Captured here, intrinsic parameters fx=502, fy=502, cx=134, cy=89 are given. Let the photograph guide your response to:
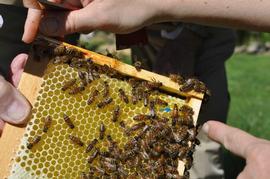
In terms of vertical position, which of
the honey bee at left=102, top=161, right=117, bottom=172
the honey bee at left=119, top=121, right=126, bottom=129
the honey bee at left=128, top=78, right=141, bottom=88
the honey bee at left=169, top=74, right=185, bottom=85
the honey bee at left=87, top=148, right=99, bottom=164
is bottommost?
the honey bee at left=102, top=161, right=117, bottom=172

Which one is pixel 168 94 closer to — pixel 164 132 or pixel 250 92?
pixel 164 132

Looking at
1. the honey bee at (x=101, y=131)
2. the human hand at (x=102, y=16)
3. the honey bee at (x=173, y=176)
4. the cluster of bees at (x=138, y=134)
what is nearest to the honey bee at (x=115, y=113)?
the cluster of bees at (x=138, y=134)

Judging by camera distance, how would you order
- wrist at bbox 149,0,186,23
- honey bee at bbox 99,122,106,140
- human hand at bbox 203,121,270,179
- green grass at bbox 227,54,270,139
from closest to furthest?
1. human hand at bbox 203,121,270,179
2. honey bee at bbox 99,122,106,140
3. wrist at bbox 149,0,186,23
4. green grass at bbox 227,54,270,139

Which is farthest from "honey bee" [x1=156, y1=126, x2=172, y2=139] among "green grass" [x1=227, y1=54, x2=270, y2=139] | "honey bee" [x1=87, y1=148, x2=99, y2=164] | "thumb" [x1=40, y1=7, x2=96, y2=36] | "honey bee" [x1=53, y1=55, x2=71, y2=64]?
"green grass" [x1=227, y1=54, x2=270, y2=139]

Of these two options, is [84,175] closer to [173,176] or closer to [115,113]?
[115,113]

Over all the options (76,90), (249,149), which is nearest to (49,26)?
(76,90)

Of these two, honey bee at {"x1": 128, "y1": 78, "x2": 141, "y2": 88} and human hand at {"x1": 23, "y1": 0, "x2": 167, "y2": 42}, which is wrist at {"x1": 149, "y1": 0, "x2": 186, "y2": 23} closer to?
human hand at {"x1": 23, "y1": 0, "x2": 167, "y2": 42}

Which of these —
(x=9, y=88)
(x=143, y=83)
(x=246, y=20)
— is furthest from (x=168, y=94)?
(x=9, y=88)
